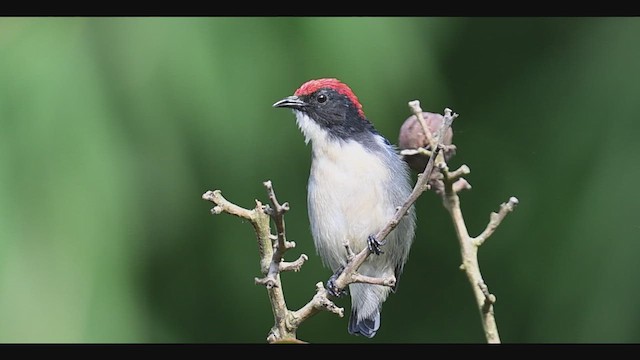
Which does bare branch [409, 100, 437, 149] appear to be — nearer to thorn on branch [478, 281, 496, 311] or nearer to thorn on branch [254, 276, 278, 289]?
thorn on branch [478, 281, 496, 311]

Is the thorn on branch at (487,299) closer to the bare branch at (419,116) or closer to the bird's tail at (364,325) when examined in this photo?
the bare branch at (419,116)

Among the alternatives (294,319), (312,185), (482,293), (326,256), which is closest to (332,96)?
(312,185)

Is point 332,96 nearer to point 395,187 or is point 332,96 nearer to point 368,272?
point 395,187

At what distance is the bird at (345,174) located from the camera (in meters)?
3.06

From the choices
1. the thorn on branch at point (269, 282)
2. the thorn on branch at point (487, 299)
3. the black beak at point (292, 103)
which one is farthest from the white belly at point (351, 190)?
the thorn on branch at point (269, 282)

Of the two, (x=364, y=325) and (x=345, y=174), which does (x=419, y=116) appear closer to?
(x=345, y=174)

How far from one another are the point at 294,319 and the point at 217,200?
288mm

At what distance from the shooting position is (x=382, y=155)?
315 centimetres

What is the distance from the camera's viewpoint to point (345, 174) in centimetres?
306

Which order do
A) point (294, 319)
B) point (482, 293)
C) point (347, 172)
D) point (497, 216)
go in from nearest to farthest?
point (294, 319), point (482, 293), point (497, 216), point (347, 172)

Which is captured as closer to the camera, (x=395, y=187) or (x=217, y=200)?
(x=217, y=200)

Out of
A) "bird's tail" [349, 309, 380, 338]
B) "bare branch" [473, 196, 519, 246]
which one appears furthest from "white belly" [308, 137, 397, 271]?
"bare branch" [473, 196, 519, 246]

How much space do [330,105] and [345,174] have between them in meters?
0.28

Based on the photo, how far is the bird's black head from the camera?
308 cm
